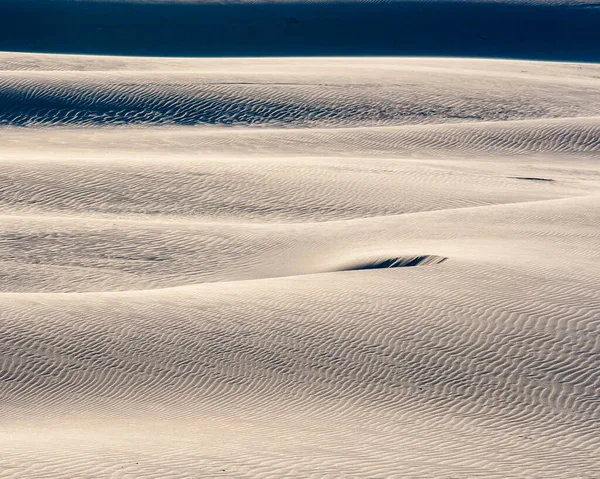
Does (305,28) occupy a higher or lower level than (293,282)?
higher

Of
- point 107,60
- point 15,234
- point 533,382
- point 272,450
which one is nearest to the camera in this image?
point 272,450

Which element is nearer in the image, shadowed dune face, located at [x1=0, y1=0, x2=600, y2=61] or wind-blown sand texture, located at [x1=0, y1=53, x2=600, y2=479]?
wind-blown sand texture, located at [x1=0, y1=53, x2=600, y2=479]

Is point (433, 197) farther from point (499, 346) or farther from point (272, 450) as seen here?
point (272, 450)

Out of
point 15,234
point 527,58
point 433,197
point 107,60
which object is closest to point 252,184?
point 433,197

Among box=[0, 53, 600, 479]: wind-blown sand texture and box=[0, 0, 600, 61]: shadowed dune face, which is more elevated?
box=[0, 0, 600, 61]: shadowed dune face
